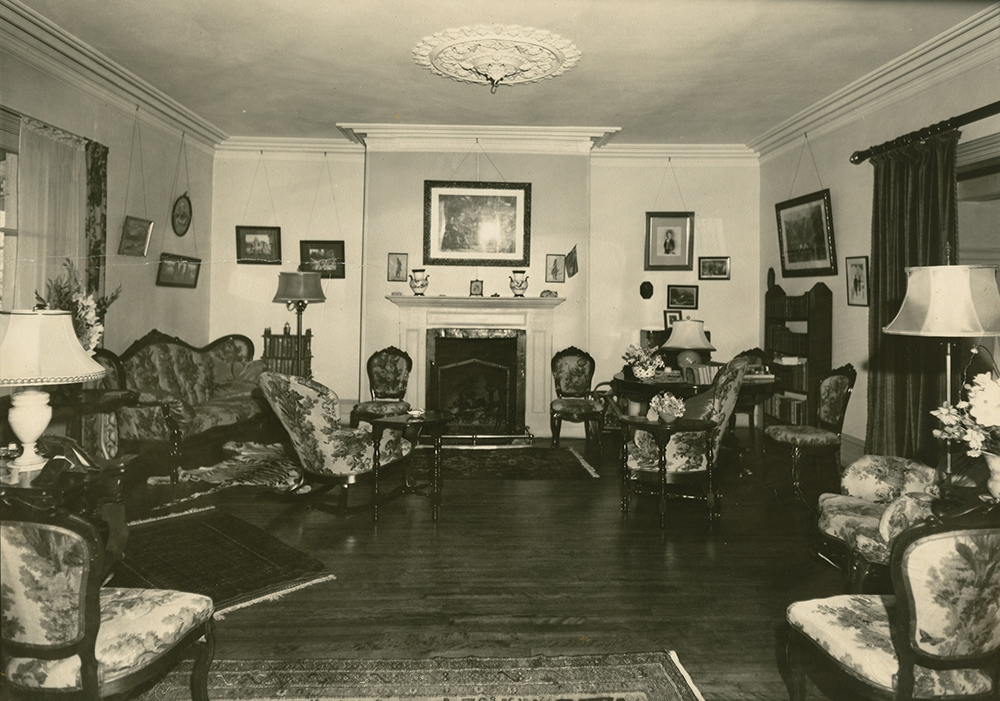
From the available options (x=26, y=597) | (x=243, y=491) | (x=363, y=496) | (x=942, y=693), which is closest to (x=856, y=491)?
(x=942, y=693)

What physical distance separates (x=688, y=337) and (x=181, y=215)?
5.47 m

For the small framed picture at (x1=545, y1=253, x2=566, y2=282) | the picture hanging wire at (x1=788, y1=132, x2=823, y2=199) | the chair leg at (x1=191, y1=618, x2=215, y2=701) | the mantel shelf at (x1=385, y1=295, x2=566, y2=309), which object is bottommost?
the chair leg at (x1=191, y1=618, x2=215, y2=701)

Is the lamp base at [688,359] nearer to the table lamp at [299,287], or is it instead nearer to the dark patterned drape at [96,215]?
the table lamp at [299,287]

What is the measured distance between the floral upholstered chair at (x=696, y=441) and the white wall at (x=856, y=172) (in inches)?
87.7

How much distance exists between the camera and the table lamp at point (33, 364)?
9.24 feet

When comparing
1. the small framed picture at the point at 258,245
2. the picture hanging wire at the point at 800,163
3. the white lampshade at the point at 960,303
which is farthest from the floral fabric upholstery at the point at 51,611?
the picture hanging wire at the point at 800,163

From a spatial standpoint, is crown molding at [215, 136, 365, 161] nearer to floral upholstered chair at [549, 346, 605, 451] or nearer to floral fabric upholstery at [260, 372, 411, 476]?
floral upholstered chair at [549, 346, 605, 451]

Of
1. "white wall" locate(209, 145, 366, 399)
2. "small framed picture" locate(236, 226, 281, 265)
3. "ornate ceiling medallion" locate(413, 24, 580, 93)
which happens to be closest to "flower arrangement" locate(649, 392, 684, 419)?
"ornate ceiling medallion" locate(413, 24, 580, 93)

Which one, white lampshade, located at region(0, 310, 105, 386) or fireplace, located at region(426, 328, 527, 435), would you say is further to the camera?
fireplace, located at region(426, 328, 527, 435)

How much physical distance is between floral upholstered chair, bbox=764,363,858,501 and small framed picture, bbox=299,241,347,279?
5.14 m

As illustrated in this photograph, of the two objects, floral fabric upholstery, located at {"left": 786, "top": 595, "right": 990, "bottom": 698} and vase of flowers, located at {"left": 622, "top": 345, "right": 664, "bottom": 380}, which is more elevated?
vase of flowers, located at {"left": 622, "top": 345, "right": 664, "bottom": 380}

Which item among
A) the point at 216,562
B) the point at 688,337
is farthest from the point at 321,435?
the point at 688,337

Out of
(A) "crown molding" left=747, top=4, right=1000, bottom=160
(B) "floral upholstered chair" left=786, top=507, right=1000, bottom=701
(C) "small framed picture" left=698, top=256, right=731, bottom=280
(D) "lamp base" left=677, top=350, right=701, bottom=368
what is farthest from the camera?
(C) "small framed picture" left=698, top=256, right=731, bottom=280

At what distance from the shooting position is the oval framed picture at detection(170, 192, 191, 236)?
706cm
